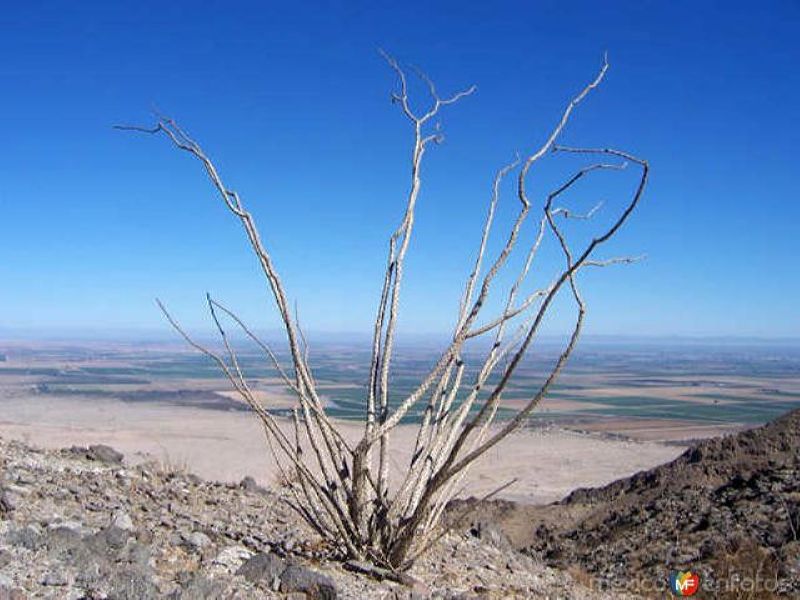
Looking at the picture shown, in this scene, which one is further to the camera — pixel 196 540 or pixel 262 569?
pixel 196 540

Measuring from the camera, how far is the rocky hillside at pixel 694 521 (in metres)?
8.06

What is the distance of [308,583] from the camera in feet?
12.3

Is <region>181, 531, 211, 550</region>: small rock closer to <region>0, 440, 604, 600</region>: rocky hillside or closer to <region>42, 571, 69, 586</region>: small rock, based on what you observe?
<region>0, 440, 604, 600</region>: rocky hillside

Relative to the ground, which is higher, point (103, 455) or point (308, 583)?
point (308, 583)

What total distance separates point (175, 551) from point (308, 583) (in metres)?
0.92

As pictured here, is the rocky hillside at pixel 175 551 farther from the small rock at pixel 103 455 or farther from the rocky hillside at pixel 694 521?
the rocky hillside at pixel 694 521

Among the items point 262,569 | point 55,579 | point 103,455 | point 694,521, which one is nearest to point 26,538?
point 55,579

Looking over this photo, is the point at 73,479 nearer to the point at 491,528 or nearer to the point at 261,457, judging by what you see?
the point at 491,528

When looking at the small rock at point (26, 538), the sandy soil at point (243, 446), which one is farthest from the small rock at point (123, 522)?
the sandy soil at point (243, 446)

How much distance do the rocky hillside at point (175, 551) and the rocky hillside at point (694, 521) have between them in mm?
2054

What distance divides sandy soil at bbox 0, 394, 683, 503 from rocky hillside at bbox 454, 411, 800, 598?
3.94 meters

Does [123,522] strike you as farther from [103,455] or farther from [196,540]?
[103,455]

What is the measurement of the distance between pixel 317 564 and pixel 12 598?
175 centimetres

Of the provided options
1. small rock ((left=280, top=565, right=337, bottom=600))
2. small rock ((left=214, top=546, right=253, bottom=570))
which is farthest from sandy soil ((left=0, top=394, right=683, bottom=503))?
small rock ((left=280, top=565, right=337, bottom=600))
